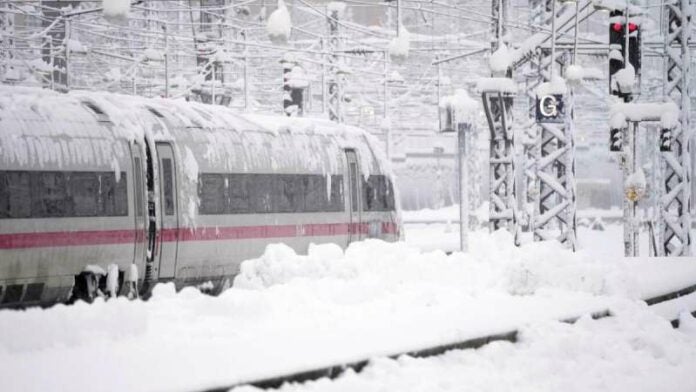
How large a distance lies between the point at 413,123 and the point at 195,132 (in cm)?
5309

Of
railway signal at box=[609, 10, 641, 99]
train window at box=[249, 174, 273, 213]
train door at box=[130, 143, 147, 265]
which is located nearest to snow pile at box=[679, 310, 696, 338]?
train window at box=[249, 174, 273, 213]

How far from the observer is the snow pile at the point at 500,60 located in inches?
885

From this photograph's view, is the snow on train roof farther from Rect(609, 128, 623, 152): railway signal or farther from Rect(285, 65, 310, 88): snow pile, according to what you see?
Rect(285, 65, 310, 88): snow pile

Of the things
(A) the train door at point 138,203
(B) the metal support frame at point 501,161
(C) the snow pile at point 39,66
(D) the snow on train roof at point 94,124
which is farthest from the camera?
(C) the snow pile at point 39,66

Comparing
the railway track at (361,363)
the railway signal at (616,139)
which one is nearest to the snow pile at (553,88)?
the railway signal at (616,139)

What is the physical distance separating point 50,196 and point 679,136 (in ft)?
56.8

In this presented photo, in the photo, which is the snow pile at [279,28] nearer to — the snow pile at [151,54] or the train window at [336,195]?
the train window at [336,195]

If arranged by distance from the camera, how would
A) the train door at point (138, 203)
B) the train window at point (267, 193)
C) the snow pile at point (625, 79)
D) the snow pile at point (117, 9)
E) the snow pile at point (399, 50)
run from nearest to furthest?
1. the train door at point (138, 203)
2. the snow pile at point (117, 9)
3. the train window at point (267, 193)
4. the snow pile at point (399, 50)
5. the snow pile at point (625, 79)

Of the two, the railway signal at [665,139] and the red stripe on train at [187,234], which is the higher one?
the railway signal at [665,139]

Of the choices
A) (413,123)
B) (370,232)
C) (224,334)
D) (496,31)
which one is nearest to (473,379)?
(224,334)

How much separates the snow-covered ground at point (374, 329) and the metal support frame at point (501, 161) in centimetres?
586

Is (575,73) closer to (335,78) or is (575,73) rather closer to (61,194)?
(61,194)

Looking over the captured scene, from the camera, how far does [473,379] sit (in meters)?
10.1

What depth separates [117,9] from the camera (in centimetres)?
1720
